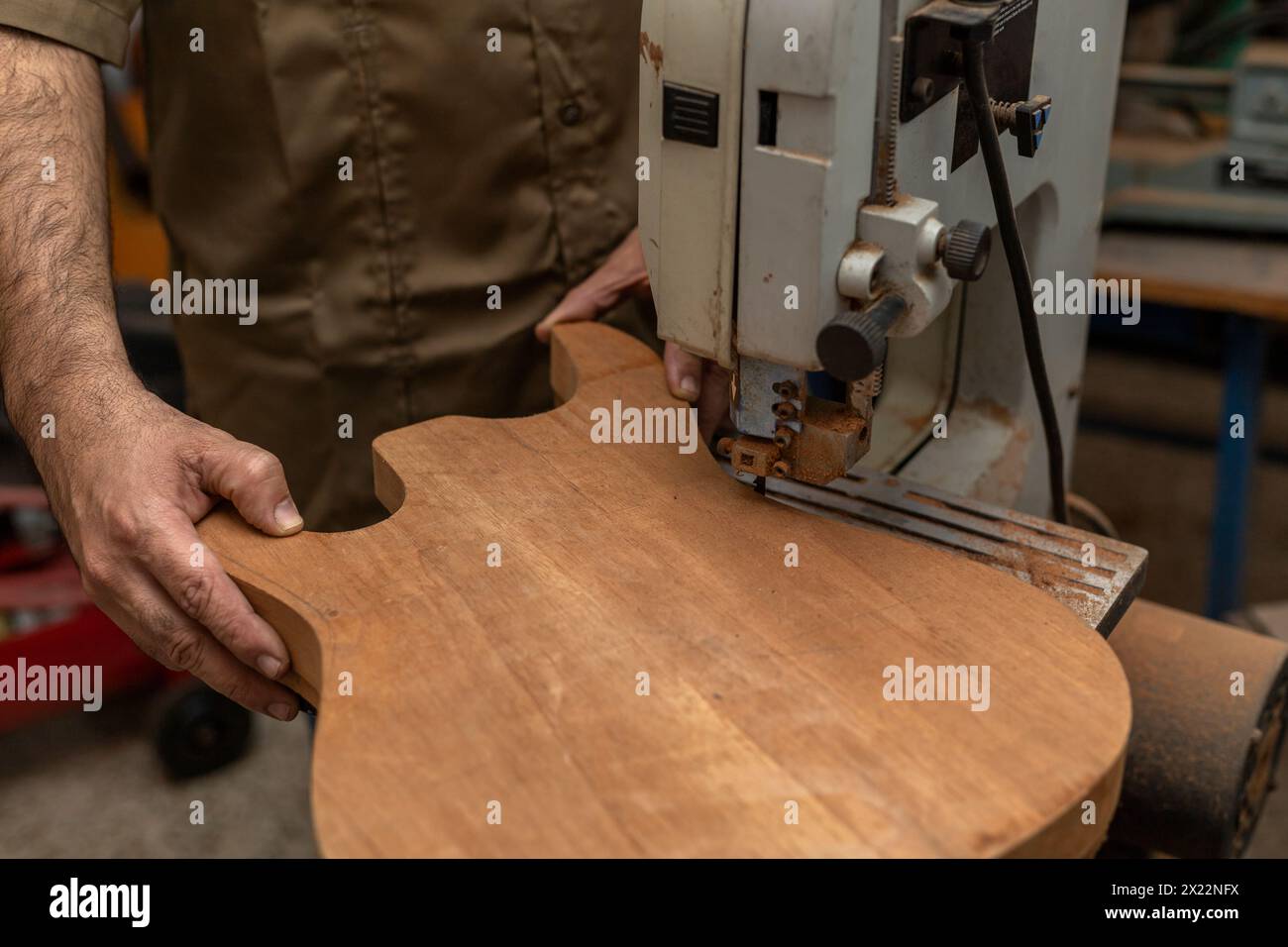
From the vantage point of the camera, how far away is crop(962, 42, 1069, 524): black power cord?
0.81 meters

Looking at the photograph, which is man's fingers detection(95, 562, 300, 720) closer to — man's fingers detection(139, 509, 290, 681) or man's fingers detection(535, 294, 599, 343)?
man's fingers detection(139, 509, 290, 681)

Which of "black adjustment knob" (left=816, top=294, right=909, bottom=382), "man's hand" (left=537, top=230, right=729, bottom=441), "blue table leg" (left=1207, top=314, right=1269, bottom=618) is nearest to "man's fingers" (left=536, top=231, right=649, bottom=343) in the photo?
"man's hand" (left=537, top=230, right=729, bottom=441)

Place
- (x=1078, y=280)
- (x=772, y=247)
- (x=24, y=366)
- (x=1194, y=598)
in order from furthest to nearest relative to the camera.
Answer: (x=1194, y=598)
(x=1078, y=280)
(x=24, y=366)
(x=772, y=247)

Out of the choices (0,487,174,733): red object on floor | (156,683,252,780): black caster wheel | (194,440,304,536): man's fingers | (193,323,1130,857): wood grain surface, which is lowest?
(156,683,252,780): black caster wheel

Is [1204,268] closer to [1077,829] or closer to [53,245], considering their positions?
[1077,829]

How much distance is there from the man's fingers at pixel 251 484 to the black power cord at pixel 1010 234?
0.55 m

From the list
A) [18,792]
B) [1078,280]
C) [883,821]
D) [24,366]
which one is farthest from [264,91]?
[18,792]

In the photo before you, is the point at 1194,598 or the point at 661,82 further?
the point at 1194,598

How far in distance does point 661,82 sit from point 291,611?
42cm

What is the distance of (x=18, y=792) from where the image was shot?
7.29 feet

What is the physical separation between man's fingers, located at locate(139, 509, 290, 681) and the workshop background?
3.70ft

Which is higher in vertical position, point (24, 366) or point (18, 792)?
point (24, 366)

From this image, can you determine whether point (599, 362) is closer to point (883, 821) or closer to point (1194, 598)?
point (883, 821)

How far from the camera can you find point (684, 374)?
3.52ft
